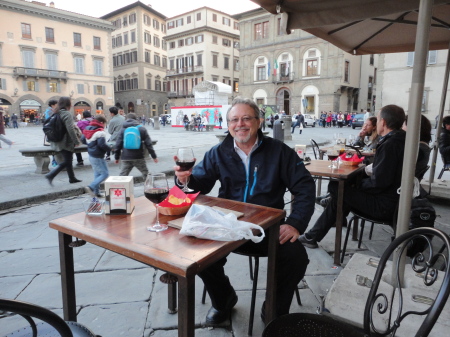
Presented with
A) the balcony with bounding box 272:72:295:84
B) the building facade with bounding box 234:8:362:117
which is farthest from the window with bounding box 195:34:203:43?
the balcony with bounding box 272:72:295:84

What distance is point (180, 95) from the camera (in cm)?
4503

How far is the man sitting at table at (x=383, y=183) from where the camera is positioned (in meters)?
2.52

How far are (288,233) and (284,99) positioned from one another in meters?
33.7

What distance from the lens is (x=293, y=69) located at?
107ft

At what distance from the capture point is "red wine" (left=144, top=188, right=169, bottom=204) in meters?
1.49

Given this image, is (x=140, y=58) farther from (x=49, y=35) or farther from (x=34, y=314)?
(x=34, y=314)

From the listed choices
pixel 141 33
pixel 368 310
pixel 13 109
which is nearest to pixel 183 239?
pixel 368 310

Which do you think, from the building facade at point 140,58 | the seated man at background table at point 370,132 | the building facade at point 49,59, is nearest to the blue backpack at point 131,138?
the seated man at background table at point 370,132

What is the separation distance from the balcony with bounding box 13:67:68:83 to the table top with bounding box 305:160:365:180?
3771 cm

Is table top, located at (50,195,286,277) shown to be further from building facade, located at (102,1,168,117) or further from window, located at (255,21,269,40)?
building facade, located at (102,1,168,117)

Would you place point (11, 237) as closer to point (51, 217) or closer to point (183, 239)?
point (51, 217)

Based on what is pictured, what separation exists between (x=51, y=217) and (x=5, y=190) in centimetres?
166

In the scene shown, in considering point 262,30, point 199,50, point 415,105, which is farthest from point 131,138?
point 199,50

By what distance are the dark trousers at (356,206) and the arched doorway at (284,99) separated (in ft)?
104
